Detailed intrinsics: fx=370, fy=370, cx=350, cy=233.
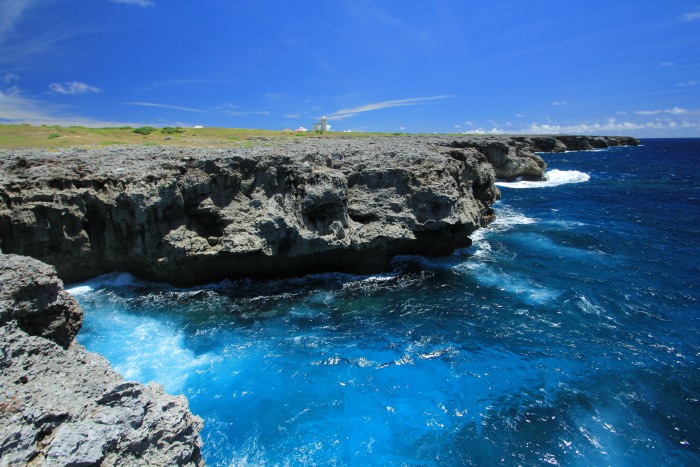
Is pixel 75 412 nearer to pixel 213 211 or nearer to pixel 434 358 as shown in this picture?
pixel 434 358

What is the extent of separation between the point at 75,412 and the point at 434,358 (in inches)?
492

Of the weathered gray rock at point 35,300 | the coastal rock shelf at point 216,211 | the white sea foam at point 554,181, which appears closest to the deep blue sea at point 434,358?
the coastal rock shelf at point 216,211

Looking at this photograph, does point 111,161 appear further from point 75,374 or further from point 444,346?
point 444,346

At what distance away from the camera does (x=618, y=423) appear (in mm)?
12070

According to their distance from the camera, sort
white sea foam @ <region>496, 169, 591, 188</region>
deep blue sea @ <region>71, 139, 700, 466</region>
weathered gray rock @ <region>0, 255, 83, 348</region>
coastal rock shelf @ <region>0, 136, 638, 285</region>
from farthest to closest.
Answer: white sea foam @ <region>496, 169, 591, 188</region>
coastal rock shelf @ <region>0, 136, 638, 285</region>
deep blue sea @ <region>71, 139, 700, 466</region>
weathered gray rock @ <region>0, 255, 83, 348</region>

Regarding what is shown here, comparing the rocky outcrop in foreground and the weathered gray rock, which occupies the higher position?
the weathered gray rock

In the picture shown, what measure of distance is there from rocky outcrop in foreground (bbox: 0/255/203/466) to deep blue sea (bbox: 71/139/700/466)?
5329mm

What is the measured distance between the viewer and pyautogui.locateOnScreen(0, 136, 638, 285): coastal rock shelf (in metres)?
19.0

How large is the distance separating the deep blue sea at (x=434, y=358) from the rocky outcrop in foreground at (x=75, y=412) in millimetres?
5329

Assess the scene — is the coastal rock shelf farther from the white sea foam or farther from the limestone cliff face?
the white sea foam

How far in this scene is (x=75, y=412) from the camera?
602cm

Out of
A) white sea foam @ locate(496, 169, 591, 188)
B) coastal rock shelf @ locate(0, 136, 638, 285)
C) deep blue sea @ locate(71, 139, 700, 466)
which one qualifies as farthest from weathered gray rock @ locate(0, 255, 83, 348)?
white sea foam @ locate(496, 169, 591, 188)

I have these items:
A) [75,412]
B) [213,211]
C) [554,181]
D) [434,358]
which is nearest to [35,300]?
[75,412]

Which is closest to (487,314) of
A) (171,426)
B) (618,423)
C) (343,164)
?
(618,423)
